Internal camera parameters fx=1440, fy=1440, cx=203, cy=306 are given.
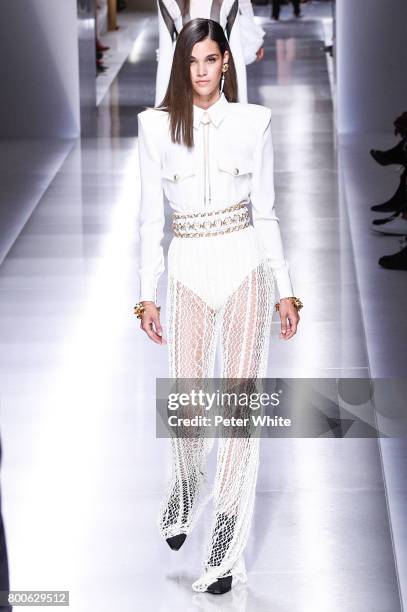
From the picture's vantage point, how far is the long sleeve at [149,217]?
3418 mm

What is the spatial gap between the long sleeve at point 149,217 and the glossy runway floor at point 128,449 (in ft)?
2.46

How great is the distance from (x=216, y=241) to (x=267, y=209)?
0.15 meters

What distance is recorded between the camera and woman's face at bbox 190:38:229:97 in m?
3.33

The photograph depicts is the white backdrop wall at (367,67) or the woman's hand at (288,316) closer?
the woman's hand at (288,316)

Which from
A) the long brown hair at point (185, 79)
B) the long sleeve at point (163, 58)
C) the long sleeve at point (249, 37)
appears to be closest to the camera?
the long brown hair at point (185, 79)

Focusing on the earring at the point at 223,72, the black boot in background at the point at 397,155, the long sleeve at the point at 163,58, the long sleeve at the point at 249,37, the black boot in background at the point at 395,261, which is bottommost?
the black boot in background at the point at 395,261

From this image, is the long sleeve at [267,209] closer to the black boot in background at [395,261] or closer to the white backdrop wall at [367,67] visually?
the black boot in background at [395,261]

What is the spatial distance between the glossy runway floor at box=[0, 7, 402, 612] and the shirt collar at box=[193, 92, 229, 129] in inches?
44.7

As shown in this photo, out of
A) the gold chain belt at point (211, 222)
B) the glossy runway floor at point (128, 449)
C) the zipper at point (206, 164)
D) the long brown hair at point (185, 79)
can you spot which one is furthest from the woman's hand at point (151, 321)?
the glossy runway floor at point (128, 449)

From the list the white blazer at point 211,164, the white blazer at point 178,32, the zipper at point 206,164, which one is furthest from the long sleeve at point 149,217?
the white blazer at point 178,32

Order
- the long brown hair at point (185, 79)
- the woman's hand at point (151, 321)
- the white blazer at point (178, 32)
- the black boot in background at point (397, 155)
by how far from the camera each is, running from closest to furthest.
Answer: the long brown hair at point (185, 79) → the woman's hand at point (151, 321) → the white blazer at point (178, 32) → the black boot in background at point (397, 155)

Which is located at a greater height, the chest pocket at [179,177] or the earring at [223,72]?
the earring at [223,72]

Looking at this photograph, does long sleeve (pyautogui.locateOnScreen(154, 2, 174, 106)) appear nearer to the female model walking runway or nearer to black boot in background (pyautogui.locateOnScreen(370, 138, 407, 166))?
black boot in background (pyautogui.locateOnScreen(370, 138, 407, 166))

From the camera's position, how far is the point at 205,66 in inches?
131
